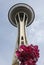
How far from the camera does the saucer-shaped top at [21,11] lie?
67562 mm

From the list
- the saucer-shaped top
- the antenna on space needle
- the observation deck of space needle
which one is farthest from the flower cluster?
the saucer-shaped top

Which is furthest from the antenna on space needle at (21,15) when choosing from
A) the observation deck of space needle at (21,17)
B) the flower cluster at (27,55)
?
the flower cluster at (27,55)

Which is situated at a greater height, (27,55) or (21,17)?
(21,17)

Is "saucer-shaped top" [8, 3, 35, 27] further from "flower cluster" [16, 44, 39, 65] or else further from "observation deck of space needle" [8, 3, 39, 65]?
"flower cluster" [16, 44, 39, 65]

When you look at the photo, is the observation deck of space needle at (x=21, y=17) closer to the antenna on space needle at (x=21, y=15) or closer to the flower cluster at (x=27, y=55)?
the antenna on space needle at (x=21, y=15)

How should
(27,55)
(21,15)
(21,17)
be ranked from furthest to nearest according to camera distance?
(21,15), (21,17), (27,55)

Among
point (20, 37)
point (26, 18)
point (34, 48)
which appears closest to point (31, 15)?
point (26, 18)

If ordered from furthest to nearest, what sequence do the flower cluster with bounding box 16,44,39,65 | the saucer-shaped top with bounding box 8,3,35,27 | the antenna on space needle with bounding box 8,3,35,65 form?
the saucer-shaped top with bounding box 8,3,35,27
the antenna on space needle with bounding box 8,3,35,65
the flower cluster with bounding box 16,44,39,65

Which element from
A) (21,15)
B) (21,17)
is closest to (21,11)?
(21,15)

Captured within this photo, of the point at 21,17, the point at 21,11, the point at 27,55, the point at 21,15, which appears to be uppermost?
the point at 21,11

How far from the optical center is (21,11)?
230 ft

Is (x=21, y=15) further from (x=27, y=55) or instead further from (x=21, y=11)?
(x=27, y=55)

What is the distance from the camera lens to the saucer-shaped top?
222 ft

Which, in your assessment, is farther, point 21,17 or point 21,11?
point 21,11
